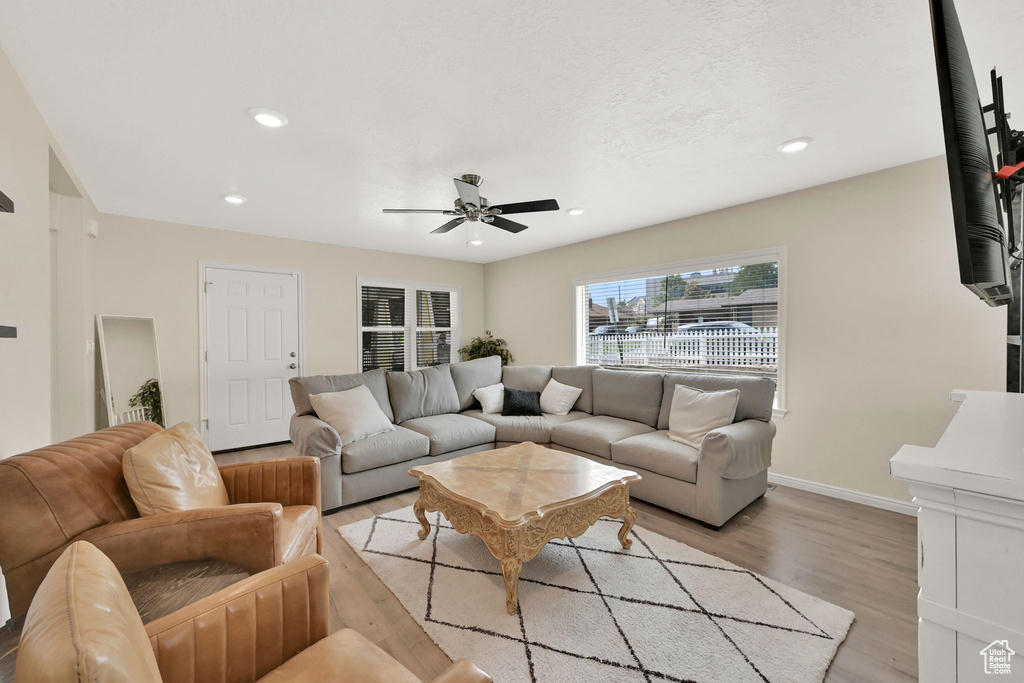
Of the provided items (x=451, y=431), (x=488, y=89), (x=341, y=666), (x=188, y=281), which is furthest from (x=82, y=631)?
(x=188, y=281)

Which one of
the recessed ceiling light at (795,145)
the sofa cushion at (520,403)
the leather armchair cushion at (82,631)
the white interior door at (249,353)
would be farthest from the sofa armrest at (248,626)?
the white interior door at (249,353)

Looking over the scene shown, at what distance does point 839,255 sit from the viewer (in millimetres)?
3168

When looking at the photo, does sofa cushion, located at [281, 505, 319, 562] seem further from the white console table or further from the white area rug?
the white console table

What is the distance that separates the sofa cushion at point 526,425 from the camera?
3.77 meters

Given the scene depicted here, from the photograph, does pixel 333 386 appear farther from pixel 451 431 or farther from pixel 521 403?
pixel 521 403

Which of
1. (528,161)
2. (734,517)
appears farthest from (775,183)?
(734,517)

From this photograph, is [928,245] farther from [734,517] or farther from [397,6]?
[397,6]

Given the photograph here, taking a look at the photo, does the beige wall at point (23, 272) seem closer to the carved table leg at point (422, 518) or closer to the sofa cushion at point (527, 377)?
the carved table leg at point (422, 518)

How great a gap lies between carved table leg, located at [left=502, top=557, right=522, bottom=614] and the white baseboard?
8.85 feet

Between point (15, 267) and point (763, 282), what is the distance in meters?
4.68

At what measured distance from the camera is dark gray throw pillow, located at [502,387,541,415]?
419 centimetres

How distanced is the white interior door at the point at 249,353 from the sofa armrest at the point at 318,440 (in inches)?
84.0

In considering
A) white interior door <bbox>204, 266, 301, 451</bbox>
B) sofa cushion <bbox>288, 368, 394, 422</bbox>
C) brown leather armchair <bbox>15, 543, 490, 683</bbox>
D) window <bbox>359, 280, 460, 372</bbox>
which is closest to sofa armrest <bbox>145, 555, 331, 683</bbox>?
brown leather armchair <bbox>15, 543, 490, 683</bbox>

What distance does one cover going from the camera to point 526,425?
3844 mm
